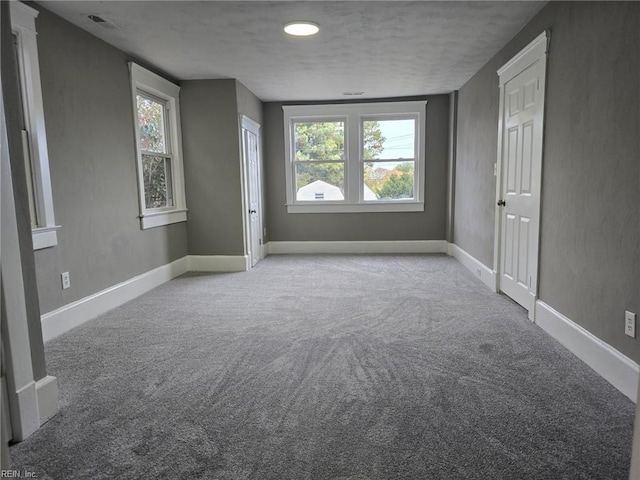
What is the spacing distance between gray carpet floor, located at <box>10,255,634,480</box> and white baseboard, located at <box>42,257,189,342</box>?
115 millimetres

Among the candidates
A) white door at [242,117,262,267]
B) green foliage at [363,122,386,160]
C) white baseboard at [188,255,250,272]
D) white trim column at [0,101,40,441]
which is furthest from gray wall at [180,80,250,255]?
white trim column at [0,101,40,441]

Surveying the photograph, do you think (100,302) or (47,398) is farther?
(100,302)

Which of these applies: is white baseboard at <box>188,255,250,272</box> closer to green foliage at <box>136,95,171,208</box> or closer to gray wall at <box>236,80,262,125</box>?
green foliage at <box>136,95,171,208</box>

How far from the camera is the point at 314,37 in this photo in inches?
148

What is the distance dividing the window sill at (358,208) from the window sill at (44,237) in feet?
13.3

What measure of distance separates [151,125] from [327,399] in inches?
154

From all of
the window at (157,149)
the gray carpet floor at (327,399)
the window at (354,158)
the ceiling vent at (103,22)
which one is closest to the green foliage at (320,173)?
the window at (354,158)

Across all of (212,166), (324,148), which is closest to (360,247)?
(324,148)

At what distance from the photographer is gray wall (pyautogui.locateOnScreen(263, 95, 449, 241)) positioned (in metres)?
6.57

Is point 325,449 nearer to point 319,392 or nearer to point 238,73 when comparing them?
point 319,392

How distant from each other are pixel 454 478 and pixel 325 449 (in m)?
0.51

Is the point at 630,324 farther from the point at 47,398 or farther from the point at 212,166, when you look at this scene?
the point at 212,166

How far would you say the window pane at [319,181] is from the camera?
22.5 ft

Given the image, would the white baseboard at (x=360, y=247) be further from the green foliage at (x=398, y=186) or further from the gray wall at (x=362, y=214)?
the green foliage at (x=398, y=186)
